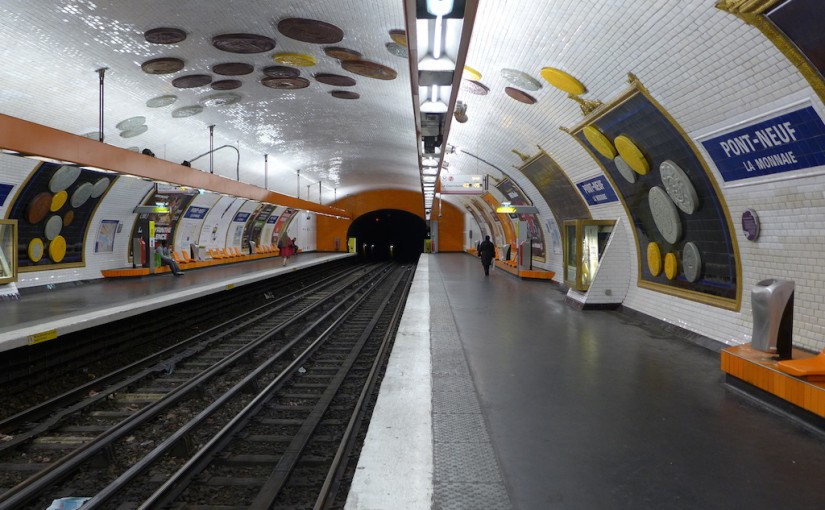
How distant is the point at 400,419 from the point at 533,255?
13.4m

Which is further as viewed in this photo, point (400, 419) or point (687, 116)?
point (687, 116)

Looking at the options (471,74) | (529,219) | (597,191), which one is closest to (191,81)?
(471,74)

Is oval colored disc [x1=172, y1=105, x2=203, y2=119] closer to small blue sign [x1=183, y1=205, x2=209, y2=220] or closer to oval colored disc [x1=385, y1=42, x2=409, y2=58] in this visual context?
oval colored disc [x1=385, y1=42, x2=409, y2=58]

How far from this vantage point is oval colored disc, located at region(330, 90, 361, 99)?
32.6ft

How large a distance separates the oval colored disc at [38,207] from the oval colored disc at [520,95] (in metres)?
9.24

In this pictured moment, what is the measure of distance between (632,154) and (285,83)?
217 inches

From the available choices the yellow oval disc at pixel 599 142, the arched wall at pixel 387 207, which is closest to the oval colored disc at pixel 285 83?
the yellow oval disc at pixel 599 142

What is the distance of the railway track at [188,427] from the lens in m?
4.14

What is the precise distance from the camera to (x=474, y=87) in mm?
8648

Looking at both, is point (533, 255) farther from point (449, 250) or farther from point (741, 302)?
point (449, 250)

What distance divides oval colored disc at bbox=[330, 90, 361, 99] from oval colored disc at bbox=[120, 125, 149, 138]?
152 inches

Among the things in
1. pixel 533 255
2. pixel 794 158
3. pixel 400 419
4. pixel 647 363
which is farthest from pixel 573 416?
pixel 533 255

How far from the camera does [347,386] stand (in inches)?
281

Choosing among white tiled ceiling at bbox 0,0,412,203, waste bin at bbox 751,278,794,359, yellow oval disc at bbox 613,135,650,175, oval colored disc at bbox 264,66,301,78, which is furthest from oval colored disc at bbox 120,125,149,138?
waste bin at bbox 751,278,794,359
